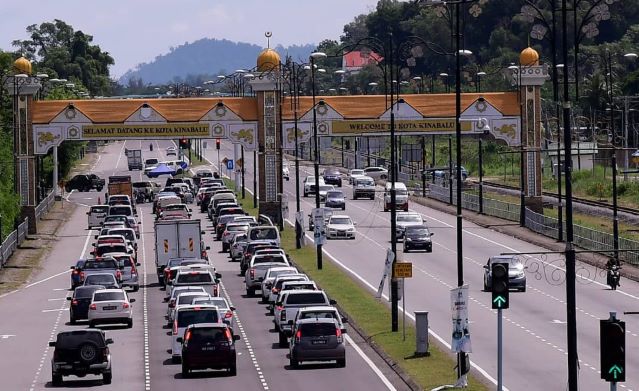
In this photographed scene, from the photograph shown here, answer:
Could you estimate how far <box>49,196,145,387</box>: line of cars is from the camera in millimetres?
41969

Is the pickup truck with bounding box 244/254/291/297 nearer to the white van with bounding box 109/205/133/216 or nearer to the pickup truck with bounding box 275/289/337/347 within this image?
the pickup truck with bounding box 275/289/337/347

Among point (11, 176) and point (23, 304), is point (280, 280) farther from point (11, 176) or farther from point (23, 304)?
point (11, 176)

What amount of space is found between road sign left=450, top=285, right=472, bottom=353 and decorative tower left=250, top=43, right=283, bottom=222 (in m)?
53.8

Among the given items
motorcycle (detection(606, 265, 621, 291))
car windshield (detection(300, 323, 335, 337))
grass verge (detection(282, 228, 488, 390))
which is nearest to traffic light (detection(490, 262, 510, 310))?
grass verge (detection(282, 228, 488, 390))

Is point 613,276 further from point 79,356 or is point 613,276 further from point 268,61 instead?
point 268,61

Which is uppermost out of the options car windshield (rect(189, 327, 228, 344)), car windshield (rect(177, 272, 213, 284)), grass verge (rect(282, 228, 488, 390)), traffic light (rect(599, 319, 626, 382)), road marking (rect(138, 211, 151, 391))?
traffic light (rect(599, 319, 626, 382))

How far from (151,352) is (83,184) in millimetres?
91293

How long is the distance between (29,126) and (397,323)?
47.3m

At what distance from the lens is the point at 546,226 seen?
87.5 metres

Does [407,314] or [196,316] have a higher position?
[196,316]

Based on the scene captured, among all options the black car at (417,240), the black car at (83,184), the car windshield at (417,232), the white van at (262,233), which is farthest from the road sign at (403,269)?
the black car at (83,184)

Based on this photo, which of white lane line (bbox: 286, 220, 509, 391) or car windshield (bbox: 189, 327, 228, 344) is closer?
white lane line (bbox: 286, 220, 509, 391)

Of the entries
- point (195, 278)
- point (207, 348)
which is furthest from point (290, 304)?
point (195, 278)

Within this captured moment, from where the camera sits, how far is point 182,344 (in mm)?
44281
